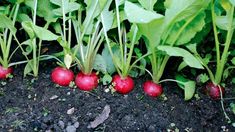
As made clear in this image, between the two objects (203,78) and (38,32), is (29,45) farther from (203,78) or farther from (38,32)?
(203,78)

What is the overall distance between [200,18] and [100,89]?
0.45m

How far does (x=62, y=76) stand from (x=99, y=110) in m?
0.20

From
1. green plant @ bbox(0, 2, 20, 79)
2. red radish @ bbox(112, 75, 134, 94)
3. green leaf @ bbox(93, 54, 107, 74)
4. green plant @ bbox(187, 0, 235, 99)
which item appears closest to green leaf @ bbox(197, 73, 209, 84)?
green plant @ bbox(187, 0, 235, 99)

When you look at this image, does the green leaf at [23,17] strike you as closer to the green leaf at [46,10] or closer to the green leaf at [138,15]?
the green leaf at [46,10]

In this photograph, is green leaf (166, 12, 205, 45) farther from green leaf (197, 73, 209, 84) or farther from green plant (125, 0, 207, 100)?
green leaf (197, 73, 209, 84)

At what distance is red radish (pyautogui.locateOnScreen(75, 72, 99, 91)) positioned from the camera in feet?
5.46

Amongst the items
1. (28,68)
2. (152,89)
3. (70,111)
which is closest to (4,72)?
(28,68)

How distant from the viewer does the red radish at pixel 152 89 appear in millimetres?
1663

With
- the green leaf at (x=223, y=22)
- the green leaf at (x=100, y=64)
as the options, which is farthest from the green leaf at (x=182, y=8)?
the green leaf at (x=100, y=64)

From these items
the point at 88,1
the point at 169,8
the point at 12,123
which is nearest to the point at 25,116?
the point at 12,123

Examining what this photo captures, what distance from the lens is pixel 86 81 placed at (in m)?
1.66

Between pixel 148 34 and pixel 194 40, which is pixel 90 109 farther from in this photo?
pixel 194 40

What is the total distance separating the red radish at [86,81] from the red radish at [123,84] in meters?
0.07

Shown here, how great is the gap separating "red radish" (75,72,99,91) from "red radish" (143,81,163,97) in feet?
0.63
